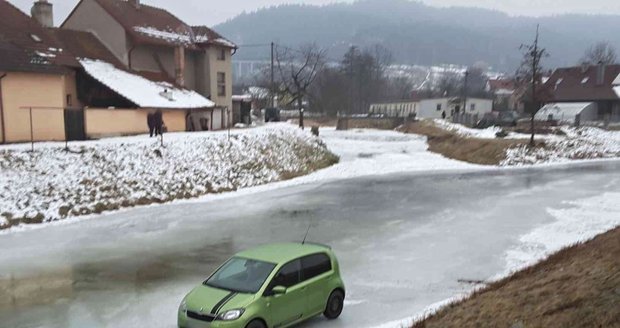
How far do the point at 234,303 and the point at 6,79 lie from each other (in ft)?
75.1

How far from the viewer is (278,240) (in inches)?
716

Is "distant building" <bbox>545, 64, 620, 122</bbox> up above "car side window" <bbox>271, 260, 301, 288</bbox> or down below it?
above

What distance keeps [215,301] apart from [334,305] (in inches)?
108

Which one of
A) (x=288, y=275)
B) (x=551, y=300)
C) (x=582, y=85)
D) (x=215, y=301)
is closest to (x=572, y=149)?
(x=582, y=85)

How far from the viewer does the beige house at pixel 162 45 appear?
41.9 meters

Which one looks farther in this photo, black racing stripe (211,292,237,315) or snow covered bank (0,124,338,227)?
snow covered bank (0,124,338,227)

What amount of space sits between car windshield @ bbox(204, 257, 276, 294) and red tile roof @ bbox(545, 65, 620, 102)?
7234cm

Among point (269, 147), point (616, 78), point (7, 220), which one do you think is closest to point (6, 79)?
point (7, 220)

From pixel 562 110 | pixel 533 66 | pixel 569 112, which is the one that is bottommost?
pixel 569 112

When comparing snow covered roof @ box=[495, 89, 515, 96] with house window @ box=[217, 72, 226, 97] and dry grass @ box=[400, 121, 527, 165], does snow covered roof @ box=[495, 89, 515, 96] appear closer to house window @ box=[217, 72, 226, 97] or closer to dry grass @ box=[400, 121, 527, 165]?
dry grass @ box=[400, 121, 527, 165]

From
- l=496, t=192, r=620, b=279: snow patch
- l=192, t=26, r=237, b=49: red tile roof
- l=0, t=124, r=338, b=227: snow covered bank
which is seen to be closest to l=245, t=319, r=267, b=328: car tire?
l=496, t=192, r=620, b=279: snow patch

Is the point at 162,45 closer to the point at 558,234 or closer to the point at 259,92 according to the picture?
the point at 558,234

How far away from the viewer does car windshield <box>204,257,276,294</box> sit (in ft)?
31.8

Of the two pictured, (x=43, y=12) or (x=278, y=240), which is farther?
(x=43, y=12)
